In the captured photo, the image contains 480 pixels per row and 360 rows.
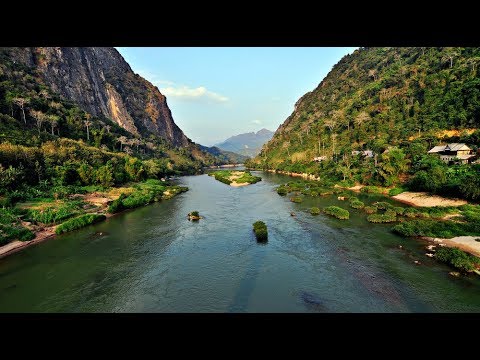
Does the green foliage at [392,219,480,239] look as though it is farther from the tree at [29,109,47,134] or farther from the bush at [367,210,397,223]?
the tree at [29,109,47,134]

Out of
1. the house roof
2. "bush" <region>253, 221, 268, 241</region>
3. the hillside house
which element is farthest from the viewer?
the house roof

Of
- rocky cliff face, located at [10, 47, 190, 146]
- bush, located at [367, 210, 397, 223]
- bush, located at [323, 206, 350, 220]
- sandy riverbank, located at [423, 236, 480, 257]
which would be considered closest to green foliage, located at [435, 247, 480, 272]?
sandy riverbank, located at [423, 236, 480, 257]

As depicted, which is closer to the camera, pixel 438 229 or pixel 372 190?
pixel 438 229

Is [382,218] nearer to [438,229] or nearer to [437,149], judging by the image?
[438,229]

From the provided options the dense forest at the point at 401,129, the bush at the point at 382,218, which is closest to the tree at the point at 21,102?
the dense forest at the point at 401,129

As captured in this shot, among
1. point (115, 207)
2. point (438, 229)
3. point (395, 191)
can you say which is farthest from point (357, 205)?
point (115, 207)

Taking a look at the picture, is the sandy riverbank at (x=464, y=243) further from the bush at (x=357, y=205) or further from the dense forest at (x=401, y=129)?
the bush at (x=357, y=205)
